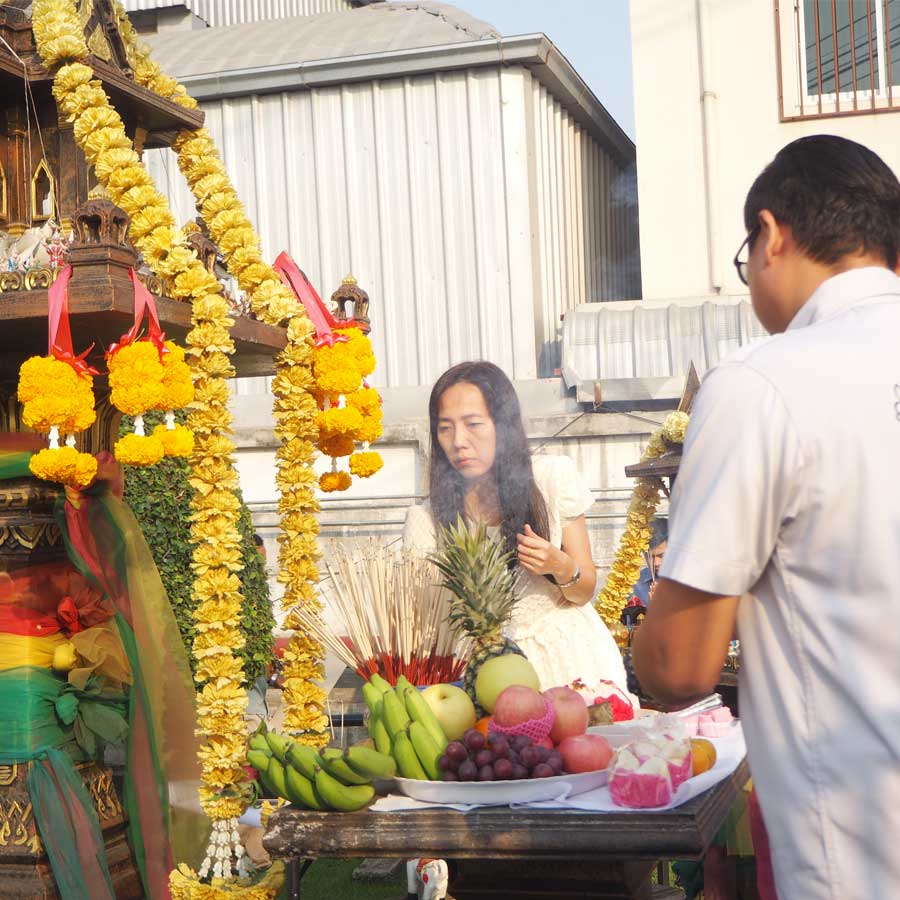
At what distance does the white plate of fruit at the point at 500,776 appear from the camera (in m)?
2.23

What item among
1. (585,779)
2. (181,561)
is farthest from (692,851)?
(181,561)

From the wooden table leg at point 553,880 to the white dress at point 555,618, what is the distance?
2.65 feet

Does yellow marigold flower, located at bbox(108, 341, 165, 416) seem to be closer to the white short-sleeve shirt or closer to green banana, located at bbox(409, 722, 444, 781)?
green banana, located at bbox(409, 722, 444, 781)

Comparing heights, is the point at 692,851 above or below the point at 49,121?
below

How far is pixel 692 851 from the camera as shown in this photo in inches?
82.4

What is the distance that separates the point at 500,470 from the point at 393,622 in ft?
2.25

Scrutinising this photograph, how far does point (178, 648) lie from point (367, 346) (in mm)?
1036

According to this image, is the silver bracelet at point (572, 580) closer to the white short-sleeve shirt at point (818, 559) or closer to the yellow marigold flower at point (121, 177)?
the yellow marigold flower at point (121, 177)

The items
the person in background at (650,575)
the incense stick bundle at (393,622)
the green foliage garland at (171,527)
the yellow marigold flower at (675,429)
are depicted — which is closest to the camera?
the incense stick bundle at (393,622)

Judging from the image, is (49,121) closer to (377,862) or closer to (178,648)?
(178,648)

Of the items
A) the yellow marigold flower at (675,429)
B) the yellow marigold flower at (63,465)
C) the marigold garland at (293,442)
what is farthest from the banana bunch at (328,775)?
the yellow marigold flower at (675,429)

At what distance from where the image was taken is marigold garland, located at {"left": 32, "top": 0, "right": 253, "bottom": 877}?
303 cm

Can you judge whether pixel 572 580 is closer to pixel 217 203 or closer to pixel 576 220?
pixel 217 203

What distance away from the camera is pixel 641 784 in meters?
2.18
